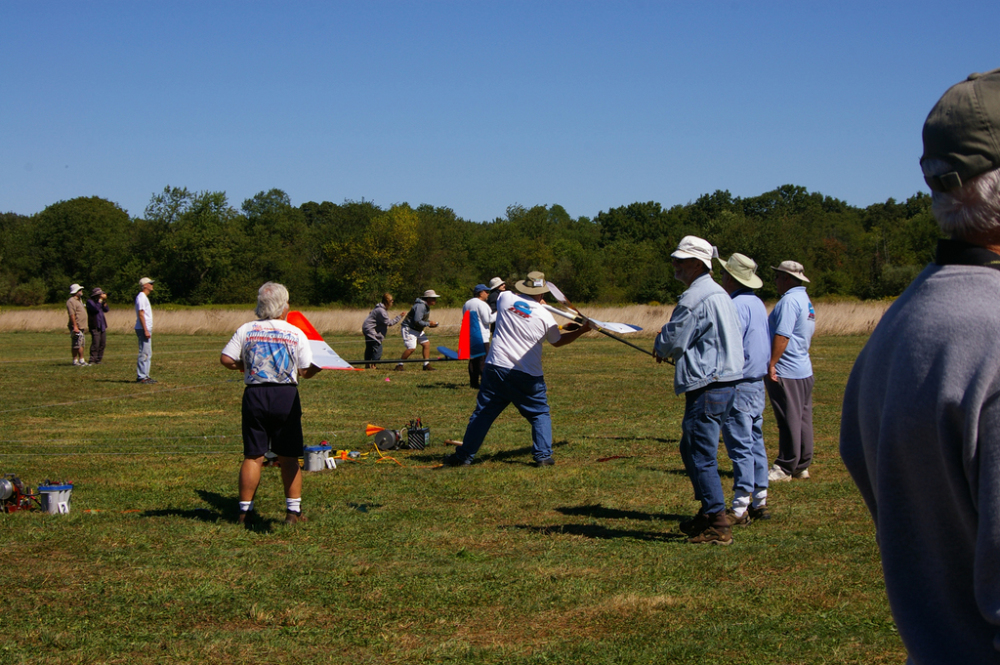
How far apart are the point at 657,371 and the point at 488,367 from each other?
11.4m

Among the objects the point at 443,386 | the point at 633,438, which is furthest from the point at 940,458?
the point at 443,386

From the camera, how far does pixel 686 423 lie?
243 inches

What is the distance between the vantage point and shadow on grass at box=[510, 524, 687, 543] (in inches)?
252

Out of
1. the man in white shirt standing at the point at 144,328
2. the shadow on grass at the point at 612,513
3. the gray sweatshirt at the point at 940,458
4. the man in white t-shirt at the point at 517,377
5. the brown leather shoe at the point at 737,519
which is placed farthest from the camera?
the man in white shirt standing at the point at 144,328

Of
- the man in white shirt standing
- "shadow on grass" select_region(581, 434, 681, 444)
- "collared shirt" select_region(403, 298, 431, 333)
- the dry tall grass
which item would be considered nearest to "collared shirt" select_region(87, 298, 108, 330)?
the man in white shirt standing

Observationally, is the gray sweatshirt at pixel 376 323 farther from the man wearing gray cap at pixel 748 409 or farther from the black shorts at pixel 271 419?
the black shorts at pixel 271 419

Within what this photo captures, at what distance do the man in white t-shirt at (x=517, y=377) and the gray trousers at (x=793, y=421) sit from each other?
2.15m

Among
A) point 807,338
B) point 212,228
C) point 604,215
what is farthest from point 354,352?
point 604,215

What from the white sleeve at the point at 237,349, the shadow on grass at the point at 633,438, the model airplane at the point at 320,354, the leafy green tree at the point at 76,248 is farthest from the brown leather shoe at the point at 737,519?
the leafy green tree at the point at 76,248

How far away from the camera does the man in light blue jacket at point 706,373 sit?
6.05 m

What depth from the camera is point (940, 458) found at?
54.4 inches

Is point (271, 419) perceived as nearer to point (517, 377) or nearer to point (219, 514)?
point (219, 514)

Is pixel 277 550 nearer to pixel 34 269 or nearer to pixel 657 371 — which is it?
pixel 657 371

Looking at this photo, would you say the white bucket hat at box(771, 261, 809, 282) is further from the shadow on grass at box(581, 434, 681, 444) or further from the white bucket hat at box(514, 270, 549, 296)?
the shadow on grass at box(581, 434, 681, 444)
